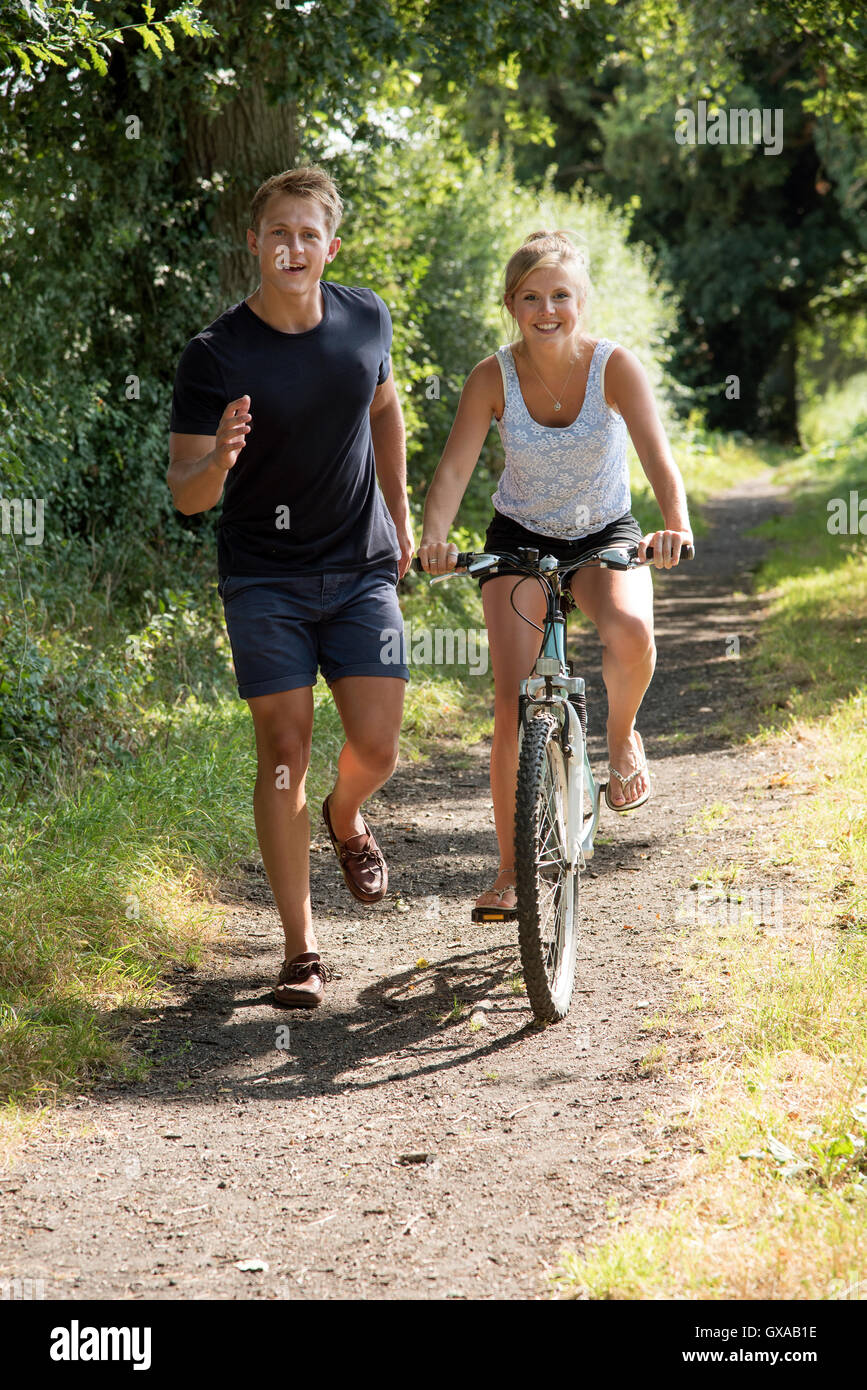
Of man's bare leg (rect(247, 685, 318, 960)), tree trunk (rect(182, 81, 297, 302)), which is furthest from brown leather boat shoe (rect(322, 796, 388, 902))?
tree trunk (rect(182, 81, 297, 302))

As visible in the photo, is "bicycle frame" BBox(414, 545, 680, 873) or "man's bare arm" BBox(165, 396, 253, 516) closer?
"man's bare arm" BBox(165, 396, 253, 516)

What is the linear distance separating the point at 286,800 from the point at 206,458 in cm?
108

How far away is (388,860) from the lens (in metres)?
5.97

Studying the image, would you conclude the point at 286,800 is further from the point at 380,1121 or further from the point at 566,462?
the point at 566,462

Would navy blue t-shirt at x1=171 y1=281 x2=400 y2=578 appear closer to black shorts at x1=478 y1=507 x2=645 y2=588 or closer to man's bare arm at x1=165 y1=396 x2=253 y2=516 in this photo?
man's bare arm at x1=165 y1=396 x2=253 y2=516

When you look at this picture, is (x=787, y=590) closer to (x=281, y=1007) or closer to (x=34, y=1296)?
(x=281, y=1007)

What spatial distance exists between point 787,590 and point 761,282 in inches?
807

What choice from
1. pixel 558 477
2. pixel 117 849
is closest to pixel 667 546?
pixel 558 477

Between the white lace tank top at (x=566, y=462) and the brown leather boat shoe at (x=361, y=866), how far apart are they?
1213 millimetres

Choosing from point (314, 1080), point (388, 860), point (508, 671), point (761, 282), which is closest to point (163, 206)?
point (388, 860)

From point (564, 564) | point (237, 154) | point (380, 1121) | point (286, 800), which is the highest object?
point (237, 154)

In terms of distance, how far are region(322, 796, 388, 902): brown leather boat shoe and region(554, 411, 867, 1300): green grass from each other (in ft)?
3.42

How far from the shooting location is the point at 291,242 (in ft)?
12.9

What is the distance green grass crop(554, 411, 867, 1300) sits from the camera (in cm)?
256
